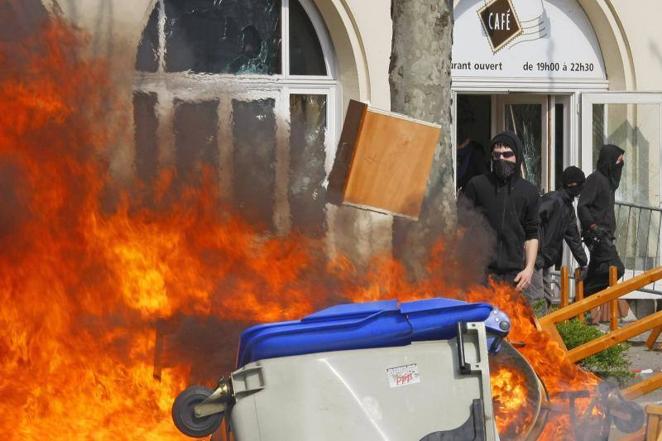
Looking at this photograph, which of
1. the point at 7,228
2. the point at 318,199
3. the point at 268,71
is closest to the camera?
the point at 7,228

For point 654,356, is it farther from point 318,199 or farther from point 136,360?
point 136,360

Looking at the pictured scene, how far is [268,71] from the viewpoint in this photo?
1226 cm

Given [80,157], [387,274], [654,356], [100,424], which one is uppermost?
[80,157]

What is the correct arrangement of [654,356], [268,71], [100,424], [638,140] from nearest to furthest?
[100,424], [654,356], [268,71], [638,140]

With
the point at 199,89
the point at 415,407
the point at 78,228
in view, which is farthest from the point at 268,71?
the point at 415,407

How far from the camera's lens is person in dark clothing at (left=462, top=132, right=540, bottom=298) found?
774 centimetres

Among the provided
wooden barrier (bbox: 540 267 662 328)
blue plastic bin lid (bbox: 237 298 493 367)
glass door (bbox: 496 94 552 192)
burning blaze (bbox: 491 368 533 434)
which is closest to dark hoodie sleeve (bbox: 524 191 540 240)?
wooden barrier (bbox: 540 267 662 328)

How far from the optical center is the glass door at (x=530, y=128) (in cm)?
1380

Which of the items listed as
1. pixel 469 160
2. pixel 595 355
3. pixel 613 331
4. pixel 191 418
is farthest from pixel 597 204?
pixel 191 418

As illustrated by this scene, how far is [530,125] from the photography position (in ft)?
45.8

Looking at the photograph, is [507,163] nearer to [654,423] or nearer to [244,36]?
[654,423]

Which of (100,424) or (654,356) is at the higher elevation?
(100,424)

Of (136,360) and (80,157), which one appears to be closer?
(136,360)

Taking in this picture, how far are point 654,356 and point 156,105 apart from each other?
18.6 ft
